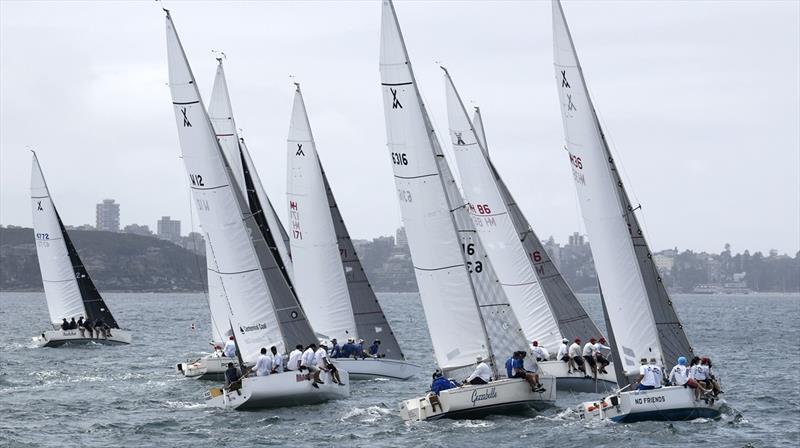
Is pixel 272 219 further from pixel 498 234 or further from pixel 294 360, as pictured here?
pixel 294 360

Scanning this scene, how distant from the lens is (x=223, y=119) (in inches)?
1834

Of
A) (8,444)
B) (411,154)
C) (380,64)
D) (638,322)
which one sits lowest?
(8,444)

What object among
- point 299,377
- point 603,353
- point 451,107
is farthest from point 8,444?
point 451,107

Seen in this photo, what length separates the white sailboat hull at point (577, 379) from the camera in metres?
35.9

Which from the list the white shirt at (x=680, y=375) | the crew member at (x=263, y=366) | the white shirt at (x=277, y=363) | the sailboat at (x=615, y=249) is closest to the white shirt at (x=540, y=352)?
the sailboat at (x=615, y=249)

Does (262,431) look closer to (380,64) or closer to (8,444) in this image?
(8,444)

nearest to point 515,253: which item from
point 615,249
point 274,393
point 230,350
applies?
point 230,350

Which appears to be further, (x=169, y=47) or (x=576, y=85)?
(x=169, y=47)

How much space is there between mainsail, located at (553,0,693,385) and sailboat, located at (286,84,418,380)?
11.5m

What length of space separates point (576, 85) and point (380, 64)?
15.5ft

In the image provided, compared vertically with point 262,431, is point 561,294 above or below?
above

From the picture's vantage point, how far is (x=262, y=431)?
29578 mm

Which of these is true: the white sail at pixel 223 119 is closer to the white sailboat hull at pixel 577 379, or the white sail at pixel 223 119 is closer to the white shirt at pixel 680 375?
the white sailboat hull at pixel 577 379

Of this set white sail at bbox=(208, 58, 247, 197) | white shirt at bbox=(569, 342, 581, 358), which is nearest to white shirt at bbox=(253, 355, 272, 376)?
white shirt at bbox=(569, 342, 581, 358)
